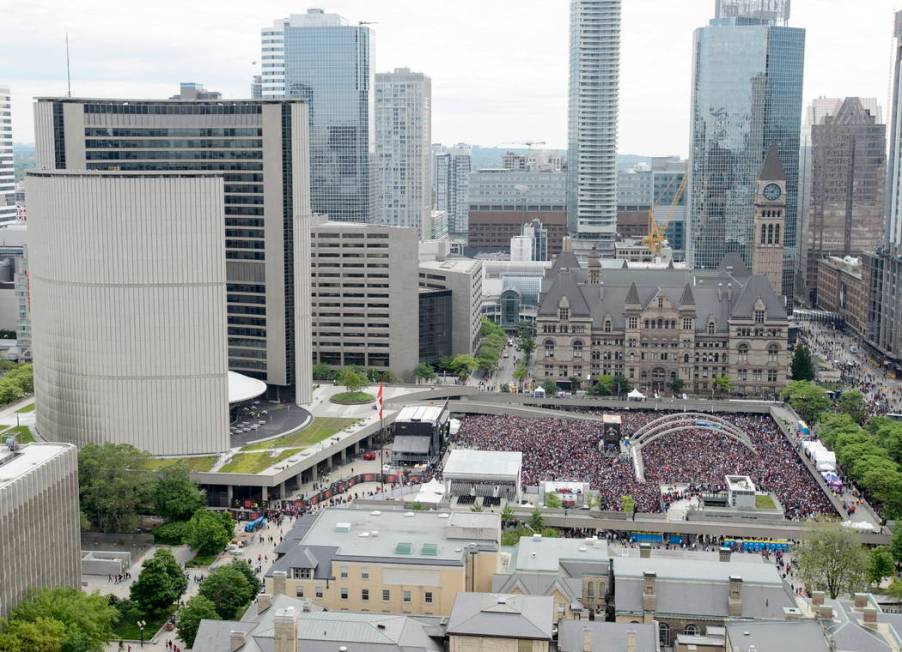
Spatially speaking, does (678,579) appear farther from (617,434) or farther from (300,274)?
(300,274)

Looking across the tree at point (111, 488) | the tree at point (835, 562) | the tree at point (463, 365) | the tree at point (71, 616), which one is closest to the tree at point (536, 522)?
→ the tree at point (835, 562)

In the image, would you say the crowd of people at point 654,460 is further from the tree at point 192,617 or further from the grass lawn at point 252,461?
the tree at point 192,617

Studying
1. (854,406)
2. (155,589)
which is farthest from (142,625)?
(854,406)

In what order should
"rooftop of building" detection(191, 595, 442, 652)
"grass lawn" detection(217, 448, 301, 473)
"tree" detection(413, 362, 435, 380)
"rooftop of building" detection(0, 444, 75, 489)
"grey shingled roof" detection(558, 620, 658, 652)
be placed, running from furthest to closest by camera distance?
"tree" detection(413, 362, 435, 380) < "grass lawn" detection(217, 448, 301, 473) < "rooftop of building" detection(0, 444, 75, 489) < "grey shingled roof" detection(558, 620, 658, 652) < "rooftop of building" detection(191, 595, 442, 652)

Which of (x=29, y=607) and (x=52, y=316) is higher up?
(x=52, y=316)

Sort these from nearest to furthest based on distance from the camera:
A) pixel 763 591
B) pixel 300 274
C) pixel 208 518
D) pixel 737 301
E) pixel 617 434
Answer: pixel 763 591 → pixel 208 518 → pixel 617 434 → pixel 300 274 → pixel 737 301

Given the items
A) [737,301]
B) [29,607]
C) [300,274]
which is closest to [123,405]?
[300,274]

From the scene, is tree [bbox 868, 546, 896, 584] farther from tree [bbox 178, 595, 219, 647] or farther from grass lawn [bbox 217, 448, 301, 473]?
grass lawn [bbox 217, 448, 301, 473]

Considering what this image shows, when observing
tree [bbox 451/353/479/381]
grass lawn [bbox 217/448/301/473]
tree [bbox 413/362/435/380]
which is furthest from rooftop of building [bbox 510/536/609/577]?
tree [bbox 451/353/479/381]
